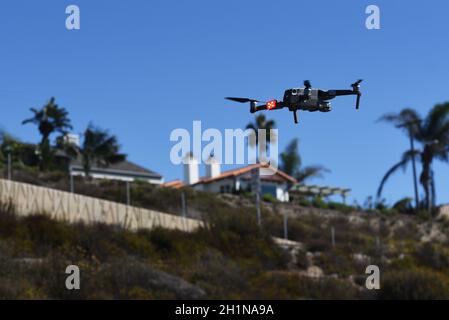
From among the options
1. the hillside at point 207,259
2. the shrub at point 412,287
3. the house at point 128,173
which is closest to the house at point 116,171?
the house at point 128,173

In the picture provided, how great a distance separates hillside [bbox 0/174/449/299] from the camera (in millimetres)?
40156

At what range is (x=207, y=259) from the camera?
48875mm

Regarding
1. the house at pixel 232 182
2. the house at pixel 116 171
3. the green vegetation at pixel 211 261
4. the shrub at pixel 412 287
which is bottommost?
the shrub at pixel 412 287

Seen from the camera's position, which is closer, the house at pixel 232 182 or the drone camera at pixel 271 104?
the drone camera at pixel 271 104

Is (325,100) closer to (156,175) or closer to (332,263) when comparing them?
(332,263)

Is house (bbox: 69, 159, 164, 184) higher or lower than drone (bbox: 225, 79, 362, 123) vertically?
higher

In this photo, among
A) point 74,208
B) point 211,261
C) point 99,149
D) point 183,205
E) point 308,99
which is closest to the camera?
point 308,99

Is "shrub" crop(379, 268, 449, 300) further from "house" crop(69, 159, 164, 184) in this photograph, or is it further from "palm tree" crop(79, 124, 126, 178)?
"house" crop(69, 159, 164, 184)

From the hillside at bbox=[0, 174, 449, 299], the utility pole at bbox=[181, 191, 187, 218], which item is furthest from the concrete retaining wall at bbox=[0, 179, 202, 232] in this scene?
the utility pole at bbox=[181, 191, 187, 218]

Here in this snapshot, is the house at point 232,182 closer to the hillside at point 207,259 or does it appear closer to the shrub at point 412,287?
the hillside at point 207,259

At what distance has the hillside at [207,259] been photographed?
4016cm

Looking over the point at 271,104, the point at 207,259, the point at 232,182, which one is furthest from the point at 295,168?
the point at 271,104

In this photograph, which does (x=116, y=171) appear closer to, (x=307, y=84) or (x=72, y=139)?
(x=72, y=139)

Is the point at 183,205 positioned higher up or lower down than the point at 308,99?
higher up
